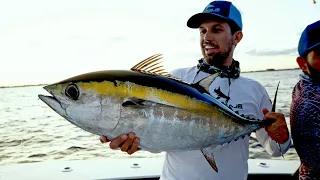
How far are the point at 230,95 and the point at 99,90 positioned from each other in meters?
1.27

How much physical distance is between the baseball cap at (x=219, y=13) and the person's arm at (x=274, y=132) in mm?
686

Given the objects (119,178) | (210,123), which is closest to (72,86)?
(210,123)

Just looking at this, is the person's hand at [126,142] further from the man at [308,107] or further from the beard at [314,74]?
the beard at [314,74]

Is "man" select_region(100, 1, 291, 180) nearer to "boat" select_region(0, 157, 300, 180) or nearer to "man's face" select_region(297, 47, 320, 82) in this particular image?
"man's face" select_region(297, 47, 320, 82)

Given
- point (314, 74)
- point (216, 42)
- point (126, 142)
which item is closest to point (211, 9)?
point (216, 42)

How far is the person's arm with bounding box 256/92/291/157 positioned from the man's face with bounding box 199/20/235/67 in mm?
490

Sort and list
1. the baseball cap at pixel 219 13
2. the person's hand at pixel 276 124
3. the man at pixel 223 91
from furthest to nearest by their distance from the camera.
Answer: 1. the baseball cap at pixel 219 13
2. the man at pixel 223 91
3. the person's hand at pixel 276 124

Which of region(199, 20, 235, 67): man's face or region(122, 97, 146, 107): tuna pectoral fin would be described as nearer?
region(122, 97, 146, 107): tuna pectoral fin

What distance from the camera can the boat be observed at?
153 inches

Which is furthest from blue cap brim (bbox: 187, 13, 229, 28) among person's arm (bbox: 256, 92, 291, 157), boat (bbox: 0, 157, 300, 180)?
boat (bbox: 0, 157, 300, 180)

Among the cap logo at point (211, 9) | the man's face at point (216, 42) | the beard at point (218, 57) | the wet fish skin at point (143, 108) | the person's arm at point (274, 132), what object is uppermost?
the cap logo at point (211, 9)

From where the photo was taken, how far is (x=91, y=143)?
10.9m

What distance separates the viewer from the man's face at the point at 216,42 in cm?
271

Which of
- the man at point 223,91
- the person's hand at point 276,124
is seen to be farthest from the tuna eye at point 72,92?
the person's hand at point 276,124
